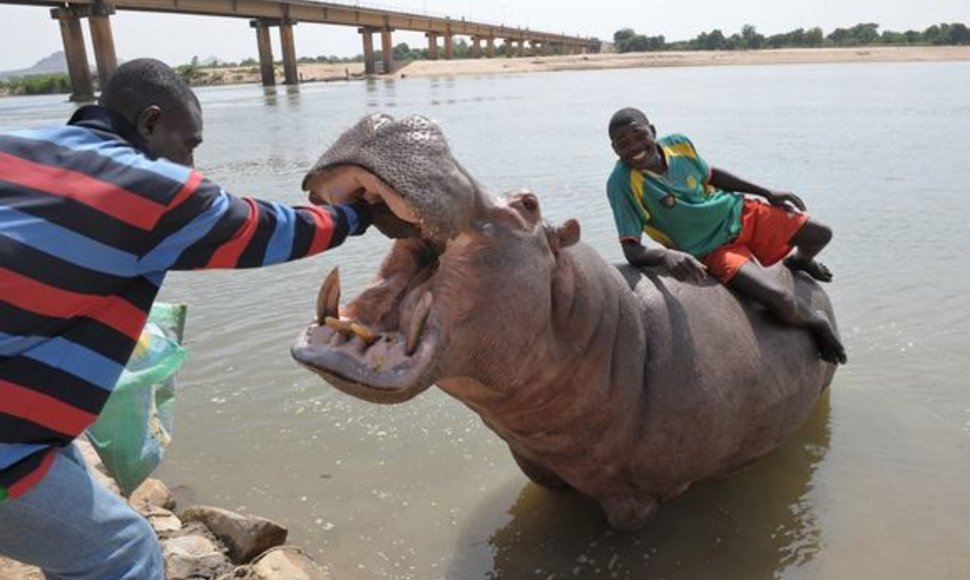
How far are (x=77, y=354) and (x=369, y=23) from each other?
7209cm

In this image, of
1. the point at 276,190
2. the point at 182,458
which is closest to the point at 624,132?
the point at 182,458

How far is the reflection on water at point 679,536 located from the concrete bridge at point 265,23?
67.0 feet

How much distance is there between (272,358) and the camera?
6.57m

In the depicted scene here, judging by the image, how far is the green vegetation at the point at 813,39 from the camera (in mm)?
83625

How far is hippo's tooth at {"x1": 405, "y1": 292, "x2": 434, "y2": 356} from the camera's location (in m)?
2.89

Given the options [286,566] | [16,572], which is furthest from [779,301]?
[16,572]

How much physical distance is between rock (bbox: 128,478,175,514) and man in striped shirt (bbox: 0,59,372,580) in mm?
1743

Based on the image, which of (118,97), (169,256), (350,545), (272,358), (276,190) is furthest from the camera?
(276,190)

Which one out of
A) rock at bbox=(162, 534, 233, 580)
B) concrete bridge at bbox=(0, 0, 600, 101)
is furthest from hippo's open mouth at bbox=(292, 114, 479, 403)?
concrete bridge at bbox=(0, 0, 600, 101)

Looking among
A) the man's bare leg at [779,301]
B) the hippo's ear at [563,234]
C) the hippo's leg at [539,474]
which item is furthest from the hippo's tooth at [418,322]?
the man's bare leg at [779,301]

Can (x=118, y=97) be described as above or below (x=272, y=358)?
above

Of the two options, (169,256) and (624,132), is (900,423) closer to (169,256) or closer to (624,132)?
(624,132)

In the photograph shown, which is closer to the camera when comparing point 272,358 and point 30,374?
point 30,374

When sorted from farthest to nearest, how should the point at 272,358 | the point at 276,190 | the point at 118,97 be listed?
the point at 276,190, the point at 272,358, the point at 118,97
